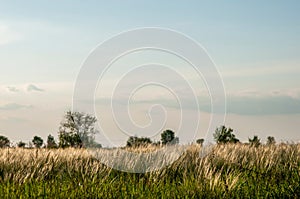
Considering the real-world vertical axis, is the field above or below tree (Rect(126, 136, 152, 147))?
below

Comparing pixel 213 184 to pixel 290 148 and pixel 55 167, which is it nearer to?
pixel 55 167

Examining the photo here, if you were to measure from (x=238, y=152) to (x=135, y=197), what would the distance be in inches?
197

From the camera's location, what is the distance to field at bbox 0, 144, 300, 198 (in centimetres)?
768

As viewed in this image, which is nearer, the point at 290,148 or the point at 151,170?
the point at 151,170

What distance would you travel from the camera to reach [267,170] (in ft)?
32.5

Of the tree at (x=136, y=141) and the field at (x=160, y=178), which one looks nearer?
the field at (x=160, y=178)

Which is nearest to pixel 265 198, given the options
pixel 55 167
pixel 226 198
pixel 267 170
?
pixel 226 198

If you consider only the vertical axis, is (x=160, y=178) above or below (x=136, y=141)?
below

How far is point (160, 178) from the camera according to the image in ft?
30.4

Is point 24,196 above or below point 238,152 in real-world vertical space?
below

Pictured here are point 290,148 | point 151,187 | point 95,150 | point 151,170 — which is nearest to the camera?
point 151,187

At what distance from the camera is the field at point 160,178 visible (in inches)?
302

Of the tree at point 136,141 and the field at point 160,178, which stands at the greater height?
the tree at point 136,141

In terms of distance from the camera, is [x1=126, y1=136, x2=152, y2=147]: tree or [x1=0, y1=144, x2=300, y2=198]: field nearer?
[x1=0, y1=144, x2=300, y2=198]: field
